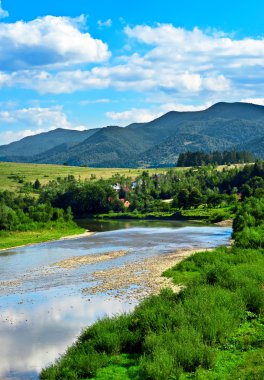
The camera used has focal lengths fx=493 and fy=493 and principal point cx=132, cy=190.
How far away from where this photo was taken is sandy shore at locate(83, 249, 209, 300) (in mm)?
40203

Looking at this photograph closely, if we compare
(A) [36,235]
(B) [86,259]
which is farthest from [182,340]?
(A) [36,235]

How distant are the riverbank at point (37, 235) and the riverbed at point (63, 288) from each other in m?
4.17

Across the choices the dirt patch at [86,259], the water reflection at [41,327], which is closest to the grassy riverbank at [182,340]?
the water reflection at [41,327]

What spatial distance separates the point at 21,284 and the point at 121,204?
422 ft

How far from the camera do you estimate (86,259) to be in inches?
2486

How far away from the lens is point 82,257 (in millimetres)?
65188

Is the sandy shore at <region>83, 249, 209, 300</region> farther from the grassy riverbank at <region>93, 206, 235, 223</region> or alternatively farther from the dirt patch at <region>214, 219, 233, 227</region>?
the grassy riverbank at <region>93, 206, 235, 223</region>

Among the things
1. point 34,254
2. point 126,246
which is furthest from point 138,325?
point 126,246

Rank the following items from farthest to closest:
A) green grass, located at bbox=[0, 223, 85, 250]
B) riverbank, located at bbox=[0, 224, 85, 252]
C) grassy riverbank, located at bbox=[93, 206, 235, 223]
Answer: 1. grassy riverbank, located at bbox=[93, 206, 235, 223]
2. green grass, located at bbox=[0, 223, 85, 250]
3. riverbank, located at bbox=[0, 224, 85, 252]

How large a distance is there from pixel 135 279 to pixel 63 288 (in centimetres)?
693

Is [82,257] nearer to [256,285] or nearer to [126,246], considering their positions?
[126,246]

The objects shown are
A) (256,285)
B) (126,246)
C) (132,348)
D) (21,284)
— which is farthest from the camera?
(126,246)

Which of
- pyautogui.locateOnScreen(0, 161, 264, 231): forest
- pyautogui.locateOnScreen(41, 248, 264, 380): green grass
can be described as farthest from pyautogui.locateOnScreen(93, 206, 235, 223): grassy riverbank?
pyautogui.locateOnScreen(41, 248, 264, 380): green grass

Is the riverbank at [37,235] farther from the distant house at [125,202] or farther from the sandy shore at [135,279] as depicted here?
the distant house at [125,202]
